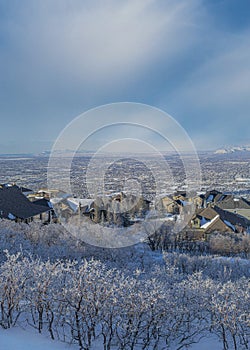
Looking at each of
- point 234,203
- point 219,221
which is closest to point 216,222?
point 219,221

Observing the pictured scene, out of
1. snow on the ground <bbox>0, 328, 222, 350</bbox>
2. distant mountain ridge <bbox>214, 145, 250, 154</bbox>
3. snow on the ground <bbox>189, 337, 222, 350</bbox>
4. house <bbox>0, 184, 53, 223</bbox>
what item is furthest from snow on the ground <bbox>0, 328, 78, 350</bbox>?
distant mountain ridge <bbox>214, 145, 250, 154</bbox>

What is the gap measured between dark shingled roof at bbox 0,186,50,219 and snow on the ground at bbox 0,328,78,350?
1563cm

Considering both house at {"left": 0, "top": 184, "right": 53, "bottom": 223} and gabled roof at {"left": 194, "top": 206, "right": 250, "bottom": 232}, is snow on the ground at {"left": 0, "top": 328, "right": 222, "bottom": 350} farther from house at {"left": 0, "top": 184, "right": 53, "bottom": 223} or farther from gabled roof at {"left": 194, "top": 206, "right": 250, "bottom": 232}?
gabled roof at {"left": 194, "top": 206, "right": 250, "bottom": 232}

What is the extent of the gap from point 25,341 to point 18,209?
17.6 metres

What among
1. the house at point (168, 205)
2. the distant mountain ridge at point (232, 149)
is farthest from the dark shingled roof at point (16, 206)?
the distant mountain ridge at point (232, 149)

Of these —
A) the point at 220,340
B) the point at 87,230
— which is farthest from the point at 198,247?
the point at 220,340

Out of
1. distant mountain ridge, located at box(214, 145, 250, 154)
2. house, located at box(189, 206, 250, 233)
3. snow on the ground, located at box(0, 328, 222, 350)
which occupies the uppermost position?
distant mountain ridge, located at box(214, 145, 250, 154)

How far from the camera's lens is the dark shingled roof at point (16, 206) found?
22.6 meters

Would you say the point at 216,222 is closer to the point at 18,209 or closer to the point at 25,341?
the point at 18,209

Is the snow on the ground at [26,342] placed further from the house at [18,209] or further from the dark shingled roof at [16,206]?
the dark shingled roof at [16,206]

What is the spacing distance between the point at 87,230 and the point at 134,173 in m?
16.5

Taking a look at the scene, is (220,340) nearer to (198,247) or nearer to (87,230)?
(87,230)

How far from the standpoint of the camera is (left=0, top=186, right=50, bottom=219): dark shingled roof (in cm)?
2258

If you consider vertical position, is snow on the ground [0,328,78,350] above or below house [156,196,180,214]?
above
